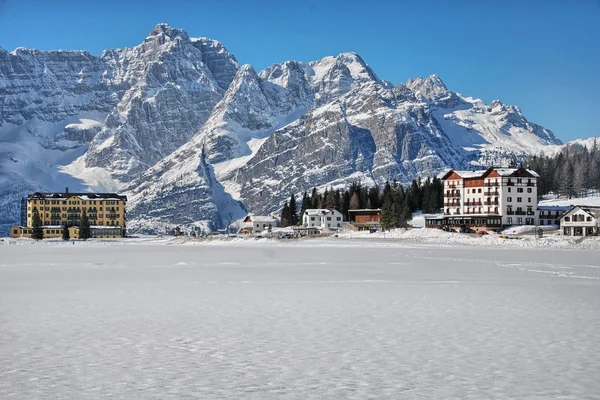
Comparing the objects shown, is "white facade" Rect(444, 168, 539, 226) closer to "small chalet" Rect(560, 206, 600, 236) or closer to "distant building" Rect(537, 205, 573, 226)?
"distant building" Rect(537, 205, 573, 226)

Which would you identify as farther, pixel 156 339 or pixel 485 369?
pixel 156 339

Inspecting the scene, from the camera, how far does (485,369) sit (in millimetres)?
17656

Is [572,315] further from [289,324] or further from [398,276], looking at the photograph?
[398,276]

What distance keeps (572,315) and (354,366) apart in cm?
1269

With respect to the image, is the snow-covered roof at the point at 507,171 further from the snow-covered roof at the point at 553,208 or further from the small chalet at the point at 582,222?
the small chalet at the point at 582,222

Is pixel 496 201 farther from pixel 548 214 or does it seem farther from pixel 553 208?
pixel 553 208

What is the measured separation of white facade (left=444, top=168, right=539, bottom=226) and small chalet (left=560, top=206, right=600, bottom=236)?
1137 inches

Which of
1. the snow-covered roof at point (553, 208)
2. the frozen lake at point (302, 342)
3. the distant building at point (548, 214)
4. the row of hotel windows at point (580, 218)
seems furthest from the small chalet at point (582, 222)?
the frozen lake at point (302, 342)

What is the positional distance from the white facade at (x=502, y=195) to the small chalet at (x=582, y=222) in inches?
1137

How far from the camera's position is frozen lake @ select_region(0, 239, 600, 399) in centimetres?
1596

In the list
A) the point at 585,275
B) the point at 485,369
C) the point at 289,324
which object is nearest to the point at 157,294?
the point at 289,324

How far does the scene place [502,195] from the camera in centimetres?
16425

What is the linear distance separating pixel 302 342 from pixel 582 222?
119379 mm

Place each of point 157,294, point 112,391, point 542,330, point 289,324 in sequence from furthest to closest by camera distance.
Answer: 1. point 157,294
2. point 289,324
3. point 542,330
4. point 112,391
